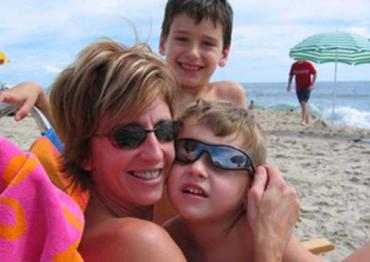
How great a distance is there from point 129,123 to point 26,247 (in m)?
0.44

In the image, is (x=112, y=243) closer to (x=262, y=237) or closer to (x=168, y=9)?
(x=262, y=237)

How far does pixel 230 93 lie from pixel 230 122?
128 centimetres

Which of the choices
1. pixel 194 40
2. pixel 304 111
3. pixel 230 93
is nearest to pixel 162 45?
pixel 194 40

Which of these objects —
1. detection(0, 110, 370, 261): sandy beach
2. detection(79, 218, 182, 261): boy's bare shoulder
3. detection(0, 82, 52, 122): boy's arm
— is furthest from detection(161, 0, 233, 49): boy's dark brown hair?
detection(0, 110, 370, 261): sandy beach

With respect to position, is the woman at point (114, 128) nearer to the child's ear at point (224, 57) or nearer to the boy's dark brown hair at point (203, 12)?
the boy's dark brown hair at point (203, 12)

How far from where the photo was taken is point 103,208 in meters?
1.39

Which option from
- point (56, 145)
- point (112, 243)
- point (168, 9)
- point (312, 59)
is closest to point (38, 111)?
point (56, 145)

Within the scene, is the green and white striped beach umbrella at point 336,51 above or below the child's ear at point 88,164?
below

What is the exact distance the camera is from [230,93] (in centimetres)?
279

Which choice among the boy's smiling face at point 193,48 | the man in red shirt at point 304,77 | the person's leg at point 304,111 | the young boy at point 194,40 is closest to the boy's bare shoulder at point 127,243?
the young boy at point 194,40

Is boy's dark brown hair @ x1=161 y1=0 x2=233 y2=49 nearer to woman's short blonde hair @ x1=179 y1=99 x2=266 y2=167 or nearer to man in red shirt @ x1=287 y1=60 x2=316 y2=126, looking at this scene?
woman's short blonde hair @ x1=179 y1=99 x2=266 y2=167

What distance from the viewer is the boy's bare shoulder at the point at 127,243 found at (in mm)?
1182

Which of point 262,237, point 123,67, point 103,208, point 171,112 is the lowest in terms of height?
point 262,237

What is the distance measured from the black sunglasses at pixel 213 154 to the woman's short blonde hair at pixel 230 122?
0.05 m
